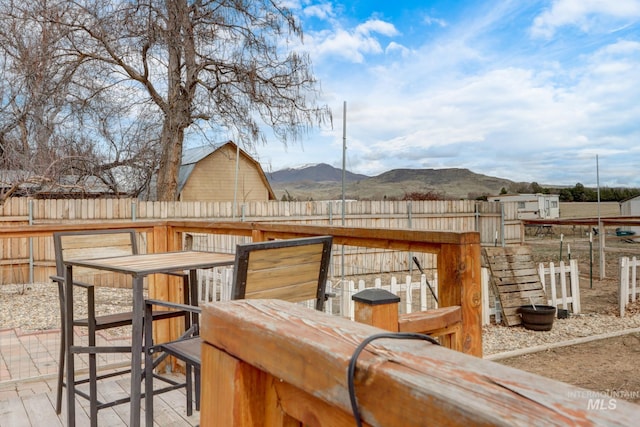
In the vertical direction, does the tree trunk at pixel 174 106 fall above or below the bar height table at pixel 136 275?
above

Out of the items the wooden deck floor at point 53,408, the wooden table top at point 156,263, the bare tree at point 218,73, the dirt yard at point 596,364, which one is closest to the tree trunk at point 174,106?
the bare tree at point 218,73

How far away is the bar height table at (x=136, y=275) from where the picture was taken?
1.99 metres

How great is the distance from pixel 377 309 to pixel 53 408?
8.08 ft

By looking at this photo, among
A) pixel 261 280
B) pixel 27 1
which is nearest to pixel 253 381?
pixel 261 280

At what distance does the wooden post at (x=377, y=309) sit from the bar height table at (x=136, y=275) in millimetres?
1088

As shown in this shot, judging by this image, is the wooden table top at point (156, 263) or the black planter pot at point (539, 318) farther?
the black planter pot at point (539, 318)

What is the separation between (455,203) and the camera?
39.4 feet

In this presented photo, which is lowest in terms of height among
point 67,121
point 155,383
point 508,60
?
point 155,383

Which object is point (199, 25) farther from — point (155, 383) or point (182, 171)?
point (155, 383)

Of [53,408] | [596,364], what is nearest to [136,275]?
[53,408]

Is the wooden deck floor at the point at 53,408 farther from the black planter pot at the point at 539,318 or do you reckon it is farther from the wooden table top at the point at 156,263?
the black planter pot at the point at 539,318

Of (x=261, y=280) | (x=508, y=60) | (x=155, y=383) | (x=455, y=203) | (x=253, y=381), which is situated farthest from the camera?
(x=455, y=203)

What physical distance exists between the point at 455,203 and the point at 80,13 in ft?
29.9

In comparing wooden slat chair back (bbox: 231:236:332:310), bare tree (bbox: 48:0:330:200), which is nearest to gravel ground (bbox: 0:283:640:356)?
wooden slat chair back (bbox: 231:236:332:310)
